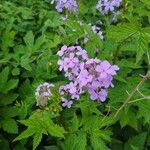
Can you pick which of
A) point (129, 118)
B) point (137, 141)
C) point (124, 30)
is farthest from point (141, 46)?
point (137, 141)

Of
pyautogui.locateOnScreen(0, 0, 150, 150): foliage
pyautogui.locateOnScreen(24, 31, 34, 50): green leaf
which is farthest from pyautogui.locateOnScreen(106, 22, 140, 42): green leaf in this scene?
pyautogui.locateOnScreen(24, 31, 34, 50): green leaf

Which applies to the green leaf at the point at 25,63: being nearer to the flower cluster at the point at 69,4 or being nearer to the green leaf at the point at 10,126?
the green leaf at the point at 10,126

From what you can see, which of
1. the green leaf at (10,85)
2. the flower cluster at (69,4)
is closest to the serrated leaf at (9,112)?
the green leaf at (10,85)

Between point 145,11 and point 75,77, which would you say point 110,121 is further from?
point 145,11

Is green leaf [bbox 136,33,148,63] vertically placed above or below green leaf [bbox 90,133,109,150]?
above

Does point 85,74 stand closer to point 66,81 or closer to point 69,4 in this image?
point 66,81

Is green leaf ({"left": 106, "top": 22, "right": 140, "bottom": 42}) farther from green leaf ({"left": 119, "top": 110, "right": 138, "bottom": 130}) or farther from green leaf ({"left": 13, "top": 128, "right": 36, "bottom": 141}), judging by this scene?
green leaf ({"left": 119, "top": 110, "right": 138, "bottom": 130})

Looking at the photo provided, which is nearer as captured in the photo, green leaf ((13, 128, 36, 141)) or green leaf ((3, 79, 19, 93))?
green leaf ((13, 128, 36, 141))
